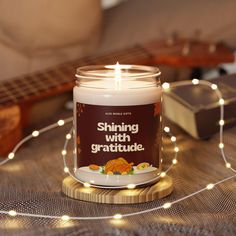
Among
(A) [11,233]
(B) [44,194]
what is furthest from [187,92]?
(A) [11,233]

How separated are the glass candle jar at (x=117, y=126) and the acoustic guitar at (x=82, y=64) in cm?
33

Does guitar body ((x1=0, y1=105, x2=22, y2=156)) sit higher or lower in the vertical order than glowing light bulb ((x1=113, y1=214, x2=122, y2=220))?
lower

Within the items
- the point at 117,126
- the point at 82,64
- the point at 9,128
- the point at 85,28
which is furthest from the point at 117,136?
the point at 85,28

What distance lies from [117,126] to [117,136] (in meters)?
0.01

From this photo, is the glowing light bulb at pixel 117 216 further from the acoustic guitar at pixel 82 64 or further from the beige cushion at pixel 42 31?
the beige cushion at pixel 42 31

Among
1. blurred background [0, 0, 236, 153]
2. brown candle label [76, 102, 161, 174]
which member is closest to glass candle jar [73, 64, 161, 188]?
brown candle label [76, 102, 161, 174]

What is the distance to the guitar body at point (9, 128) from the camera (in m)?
0.93

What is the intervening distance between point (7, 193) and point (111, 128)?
0.50ft

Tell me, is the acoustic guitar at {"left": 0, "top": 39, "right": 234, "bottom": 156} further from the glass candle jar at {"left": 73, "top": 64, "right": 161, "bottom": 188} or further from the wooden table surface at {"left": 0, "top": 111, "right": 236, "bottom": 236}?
the glass candle jar at {"left": 73, "top": 64, "right": 161, "bottom": 188}

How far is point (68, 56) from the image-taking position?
1.30m

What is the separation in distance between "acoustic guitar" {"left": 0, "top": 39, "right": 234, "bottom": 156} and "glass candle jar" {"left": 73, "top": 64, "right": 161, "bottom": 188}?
33cm

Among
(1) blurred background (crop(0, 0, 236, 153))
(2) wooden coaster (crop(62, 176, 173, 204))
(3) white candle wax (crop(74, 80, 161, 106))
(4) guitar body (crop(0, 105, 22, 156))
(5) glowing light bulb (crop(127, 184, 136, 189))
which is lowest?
(4) guitar body (crop(0, 105, 22, 156))

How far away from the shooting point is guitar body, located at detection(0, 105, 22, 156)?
0.93 metres

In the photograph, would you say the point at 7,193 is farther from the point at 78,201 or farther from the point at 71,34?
the point at 71,34
